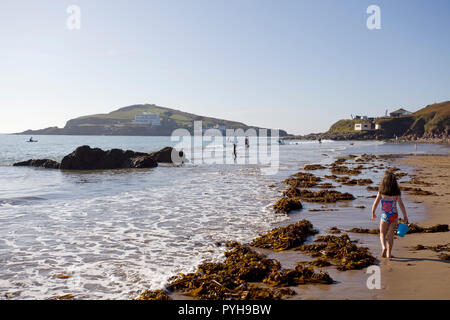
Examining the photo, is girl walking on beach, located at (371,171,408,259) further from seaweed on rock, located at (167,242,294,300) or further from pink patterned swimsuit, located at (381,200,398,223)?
seaweed on rock, located at (167,242,294,300)

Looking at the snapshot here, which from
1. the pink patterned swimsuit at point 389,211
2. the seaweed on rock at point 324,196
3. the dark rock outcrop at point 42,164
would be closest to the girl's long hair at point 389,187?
the pink patterned swimsuit at point 389,211

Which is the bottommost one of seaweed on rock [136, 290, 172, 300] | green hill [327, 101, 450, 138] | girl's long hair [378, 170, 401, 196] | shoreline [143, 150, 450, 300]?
seaweed on rock [136, 290, 172, 300]

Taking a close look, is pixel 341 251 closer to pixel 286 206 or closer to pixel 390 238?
pixel 390 238

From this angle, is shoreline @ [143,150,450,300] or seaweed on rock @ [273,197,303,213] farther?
seaweed on rock @ [273,197,303,213]

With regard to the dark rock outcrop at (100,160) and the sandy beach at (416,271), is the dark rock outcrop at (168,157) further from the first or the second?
the sandy beach at (416,271)

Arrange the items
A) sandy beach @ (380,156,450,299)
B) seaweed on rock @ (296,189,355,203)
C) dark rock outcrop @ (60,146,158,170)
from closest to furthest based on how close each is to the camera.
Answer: sandy beach @ (380,156,450,299)
seaweed on rock @ (296,189,355,203)
dark rock outcrop @ (60,146,158,170)

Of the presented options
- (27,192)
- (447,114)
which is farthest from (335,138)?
(27,192)

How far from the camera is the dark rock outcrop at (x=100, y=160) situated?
108 feet

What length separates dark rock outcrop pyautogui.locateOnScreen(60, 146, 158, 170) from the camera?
33.0m

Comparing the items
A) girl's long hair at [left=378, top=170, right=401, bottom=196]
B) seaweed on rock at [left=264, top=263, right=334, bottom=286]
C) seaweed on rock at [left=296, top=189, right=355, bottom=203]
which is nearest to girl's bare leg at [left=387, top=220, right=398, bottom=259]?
girl's long hair at [left=378, top=170, right=401, bottom=196]

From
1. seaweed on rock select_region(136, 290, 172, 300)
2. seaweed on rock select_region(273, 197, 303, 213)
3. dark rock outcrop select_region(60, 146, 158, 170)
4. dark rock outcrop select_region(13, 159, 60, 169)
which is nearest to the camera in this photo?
seaweed on rock select_region(136, 290, 172, 300)

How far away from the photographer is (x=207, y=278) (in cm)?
619
